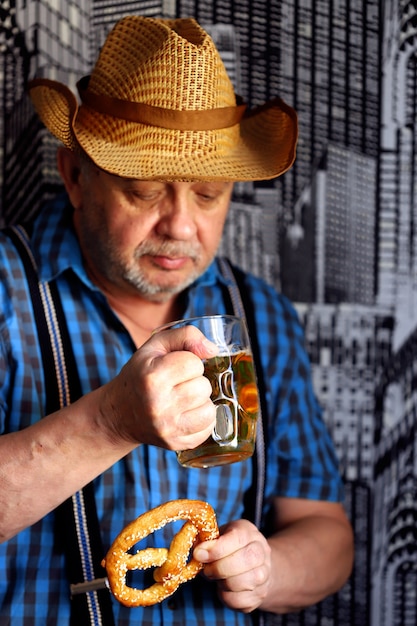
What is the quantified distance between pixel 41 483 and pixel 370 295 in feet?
4.17

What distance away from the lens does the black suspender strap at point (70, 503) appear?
1598mm

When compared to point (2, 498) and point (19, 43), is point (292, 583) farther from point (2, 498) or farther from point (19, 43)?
point (19, 43)

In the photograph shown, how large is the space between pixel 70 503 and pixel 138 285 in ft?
1.48

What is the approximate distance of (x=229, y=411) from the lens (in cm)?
127

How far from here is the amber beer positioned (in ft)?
4.11

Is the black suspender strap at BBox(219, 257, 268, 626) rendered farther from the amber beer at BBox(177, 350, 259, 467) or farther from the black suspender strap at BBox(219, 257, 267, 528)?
the amber beer at BBox(177, 350, 259, 467)

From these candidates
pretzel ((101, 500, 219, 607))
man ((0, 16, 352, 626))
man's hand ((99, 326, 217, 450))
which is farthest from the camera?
man ((0, 16, 352, 626))

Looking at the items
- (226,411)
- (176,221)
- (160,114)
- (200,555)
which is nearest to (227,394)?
(226,411)

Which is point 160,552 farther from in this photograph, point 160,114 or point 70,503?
point 160,114

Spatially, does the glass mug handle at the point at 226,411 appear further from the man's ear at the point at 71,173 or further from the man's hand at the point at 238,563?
the man's ear at the point at 71,173

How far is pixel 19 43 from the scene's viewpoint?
7.21ft

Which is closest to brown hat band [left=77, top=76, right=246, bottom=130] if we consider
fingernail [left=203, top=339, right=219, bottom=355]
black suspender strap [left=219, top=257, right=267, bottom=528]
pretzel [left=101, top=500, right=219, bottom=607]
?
black suspender strap [left=219, top=257, right=267, bottom=528]

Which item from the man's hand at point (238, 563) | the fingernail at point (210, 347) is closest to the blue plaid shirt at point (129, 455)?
the man's hand at point (238, 563)

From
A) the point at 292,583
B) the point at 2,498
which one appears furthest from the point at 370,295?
the point at 2,498
